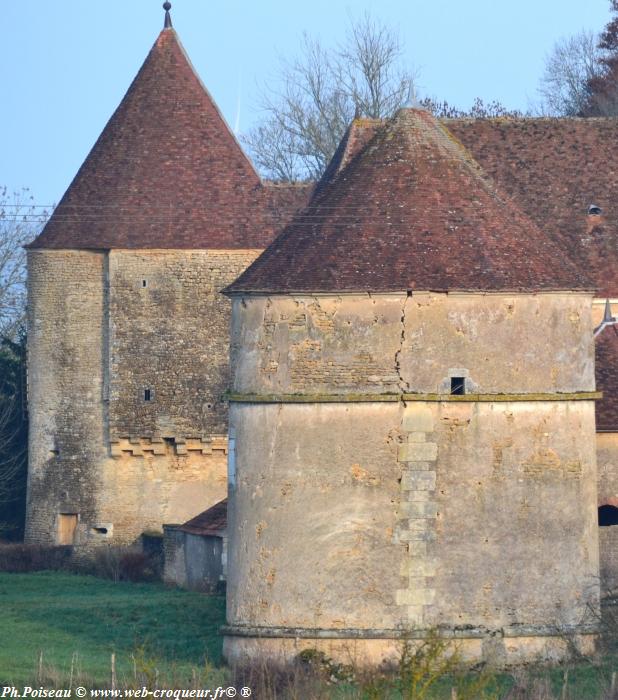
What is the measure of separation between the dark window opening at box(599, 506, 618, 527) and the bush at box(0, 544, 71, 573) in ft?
41.2

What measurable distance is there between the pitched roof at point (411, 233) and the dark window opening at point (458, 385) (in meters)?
1.03

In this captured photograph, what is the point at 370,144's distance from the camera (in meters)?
25.1

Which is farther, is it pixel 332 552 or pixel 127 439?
pixel 127 439

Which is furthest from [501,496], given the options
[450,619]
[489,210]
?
[489,210]

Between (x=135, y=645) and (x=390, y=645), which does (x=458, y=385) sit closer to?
(x=390, y=645)

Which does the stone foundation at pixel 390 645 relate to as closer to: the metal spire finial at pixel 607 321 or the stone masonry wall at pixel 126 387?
the metal spire finial at pixel 607 321

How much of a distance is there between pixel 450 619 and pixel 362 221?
471cm

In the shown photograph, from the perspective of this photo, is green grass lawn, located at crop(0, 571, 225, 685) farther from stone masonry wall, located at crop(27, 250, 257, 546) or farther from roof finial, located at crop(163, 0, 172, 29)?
roof finial, located at crop(163, 0, 172, 29)

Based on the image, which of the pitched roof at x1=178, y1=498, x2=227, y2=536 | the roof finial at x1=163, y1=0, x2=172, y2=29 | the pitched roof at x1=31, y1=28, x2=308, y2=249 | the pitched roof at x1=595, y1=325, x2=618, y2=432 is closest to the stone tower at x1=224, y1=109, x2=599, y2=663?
the pitched roof at x1=595, y1=325, x2=618, y2=432

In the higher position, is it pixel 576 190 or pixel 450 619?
pixel 576 190

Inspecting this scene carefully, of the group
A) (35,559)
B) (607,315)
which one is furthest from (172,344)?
(607,315)

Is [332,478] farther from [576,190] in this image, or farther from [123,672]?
[576,190]

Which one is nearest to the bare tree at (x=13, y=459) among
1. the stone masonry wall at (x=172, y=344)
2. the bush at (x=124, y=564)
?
the bush at (x=124, y=564)

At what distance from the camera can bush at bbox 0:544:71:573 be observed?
119 feet
